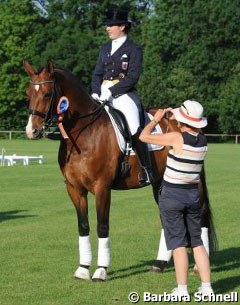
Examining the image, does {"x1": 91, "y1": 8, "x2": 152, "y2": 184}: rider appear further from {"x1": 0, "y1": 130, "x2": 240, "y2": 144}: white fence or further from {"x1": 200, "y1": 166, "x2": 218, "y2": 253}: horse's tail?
{"x1": 0, "y1": 130, "x2": 240, "y2": 144}: white fence

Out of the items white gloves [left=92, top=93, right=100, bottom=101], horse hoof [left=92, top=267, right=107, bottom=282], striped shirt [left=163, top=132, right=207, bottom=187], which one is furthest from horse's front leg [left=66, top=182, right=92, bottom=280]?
striped shirt [left=163, top=132, right=207, bottom=187]

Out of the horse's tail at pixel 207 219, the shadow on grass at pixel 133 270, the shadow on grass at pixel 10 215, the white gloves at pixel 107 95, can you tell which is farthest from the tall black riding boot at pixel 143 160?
the shadow on grass at pixel 10 215

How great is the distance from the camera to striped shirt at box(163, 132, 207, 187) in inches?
323

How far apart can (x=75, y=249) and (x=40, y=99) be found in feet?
12.3

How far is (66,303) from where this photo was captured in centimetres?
A: 840

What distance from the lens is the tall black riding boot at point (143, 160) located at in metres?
10.3

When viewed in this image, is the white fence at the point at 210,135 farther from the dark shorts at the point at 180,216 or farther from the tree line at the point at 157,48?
the dark shorts at the point at 180,216

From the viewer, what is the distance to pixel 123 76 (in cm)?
1050

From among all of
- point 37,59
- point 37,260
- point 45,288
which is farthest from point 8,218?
point 37,59

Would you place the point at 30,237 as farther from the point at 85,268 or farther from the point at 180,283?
the point at 180,283

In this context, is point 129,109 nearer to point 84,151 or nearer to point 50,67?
point 84,151

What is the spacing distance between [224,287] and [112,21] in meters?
4.00

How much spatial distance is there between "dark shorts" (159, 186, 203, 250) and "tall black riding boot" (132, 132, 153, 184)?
76.9 inches

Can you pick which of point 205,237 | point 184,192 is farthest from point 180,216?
point 205,237
